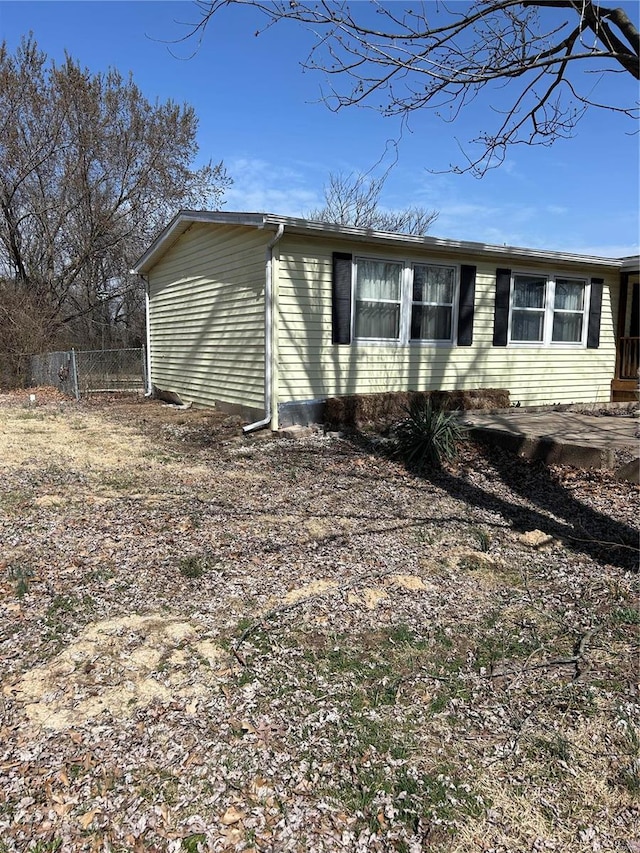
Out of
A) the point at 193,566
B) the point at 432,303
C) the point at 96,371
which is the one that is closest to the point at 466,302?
the point at 432,303

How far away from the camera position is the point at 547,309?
10594mm

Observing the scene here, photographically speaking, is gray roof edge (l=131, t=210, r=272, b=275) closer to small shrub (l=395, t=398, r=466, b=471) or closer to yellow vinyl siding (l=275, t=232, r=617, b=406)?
yellow vinyl siding (l=275, t=232, r=617, b=406)

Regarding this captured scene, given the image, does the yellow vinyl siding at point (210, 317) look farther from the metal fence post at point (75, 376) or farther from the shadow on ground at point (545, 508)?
the shadow on ground at point (545, 508)

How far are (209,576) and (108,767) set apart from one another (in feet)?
5.19

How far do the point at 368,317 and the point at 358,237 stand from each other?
3.96ft

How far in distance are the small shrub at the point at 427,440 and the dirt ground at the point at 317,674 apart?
1.27 metres

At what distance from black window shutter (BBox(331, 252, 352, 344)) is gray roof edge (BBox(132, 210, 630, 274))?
36cm

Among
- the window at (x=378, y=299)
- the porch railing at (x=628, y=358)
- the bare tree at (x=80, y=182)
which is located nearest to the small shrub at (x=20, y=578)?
the window at (x=378, y=299)

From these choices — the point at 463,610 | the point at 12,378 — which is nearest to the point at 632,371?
the point at 463,610

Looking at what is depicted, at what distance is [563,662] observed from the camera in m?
2.67

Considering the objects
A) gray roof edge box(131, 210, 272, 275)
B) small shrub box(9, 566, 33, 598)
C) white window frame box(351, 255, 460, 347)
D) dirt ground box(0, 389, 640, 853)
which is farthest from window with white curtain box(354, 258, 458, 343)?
small shrub box(9, 566, 33, 598)

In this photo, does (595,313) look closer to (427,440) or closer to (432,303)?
(432,303)

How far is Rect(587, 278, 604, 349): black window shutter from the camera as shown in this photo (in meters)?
11.0

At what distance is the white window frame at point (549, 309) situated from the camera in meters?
10.2
